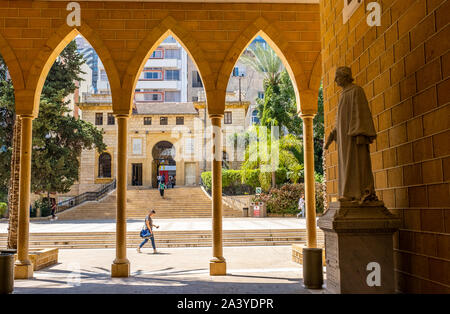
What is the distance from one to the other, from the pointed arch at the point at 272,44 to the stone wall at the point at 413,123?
2.40m

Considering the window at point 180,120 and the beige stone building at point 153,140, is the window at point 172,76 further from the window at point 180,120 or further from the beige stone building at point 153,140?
the window at point 180,120

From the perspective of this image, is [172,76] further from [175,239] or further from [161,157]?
[175,239]

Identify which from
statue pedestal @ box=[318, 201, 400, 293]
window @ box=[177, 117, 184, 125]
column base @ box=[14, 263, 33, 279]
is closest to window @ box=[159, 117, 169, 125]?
window @ box=[177, 117, 184, 125]

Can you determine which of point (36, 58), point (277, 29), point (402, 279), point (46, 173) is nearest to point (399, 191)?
point (402, 279)

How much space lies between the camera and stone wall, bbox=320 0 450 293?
3.92 m

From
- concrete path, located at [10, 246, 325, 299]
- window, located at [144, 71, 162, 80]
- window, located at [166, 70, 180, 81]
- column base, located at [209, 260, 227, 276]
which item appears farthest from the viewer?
window, located at [166, 70, 180, 81]

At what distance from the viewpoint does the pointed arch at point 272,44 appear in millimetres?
8000

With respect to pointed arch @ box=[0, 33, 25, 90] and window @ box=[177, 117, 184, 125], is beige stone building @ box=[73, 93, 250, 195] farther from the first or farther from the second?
pointed arch @ box=[0, 33, 25, 90]

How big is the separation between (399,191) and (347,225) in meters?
0.90

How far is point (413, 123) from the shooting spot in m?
4.45

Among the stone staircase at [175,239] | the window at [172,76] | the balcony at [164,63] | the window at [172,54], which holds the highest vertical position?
the window at [172,54]

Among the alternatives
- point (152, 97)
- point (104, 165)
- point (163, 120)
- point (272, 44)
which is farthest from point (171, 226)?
point (152, 97)

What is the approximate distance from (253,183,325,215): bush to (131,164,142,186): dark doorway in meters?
15.0

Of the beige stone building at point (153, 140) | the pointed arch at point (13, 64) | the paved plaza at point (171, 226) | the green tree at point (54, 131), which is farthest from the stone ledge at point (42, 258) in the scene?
the beige stone building at point (153, 140)
